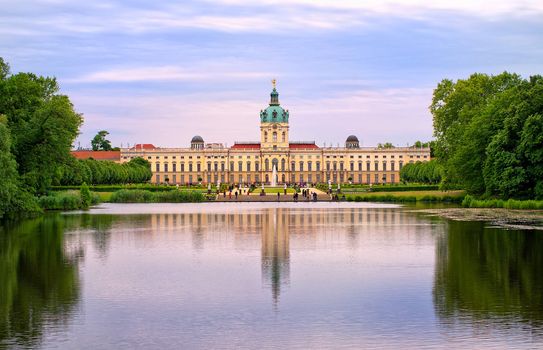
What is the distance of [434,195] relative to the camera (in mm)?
58688

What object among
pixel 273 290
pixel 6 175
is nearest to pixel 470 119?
pixel 6 175

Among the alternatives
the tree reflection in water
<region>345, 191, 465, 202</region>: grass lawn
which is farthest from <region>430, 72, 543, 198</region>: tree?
the tree reflection in water

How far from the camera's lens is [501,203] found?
43125 millimetres

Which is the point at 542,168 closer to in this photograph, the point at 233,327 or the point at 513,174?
the point at 513,174

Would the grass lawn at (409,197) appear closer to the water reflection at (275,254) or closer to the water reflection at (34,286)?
the water reflection at (275,254)

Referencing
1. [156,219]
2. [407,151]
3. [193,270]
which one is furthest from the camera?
[407,151]

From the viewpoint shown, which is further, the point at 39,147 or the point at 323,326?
the point at 39,147

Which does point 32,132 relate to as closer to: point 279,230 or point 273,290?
point 279,230

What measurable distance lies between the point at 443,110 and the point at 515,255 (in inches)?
1494

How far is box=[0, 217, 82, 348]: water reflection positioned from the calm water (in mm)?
29

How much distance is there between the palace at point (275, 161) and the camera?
451 ft

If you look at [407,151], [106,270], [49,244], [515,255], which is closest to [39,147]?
[49,244]

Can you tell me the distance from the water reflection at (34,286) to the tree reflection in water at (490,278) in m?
6.19

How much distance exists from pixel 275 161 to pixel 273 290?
122 meters
